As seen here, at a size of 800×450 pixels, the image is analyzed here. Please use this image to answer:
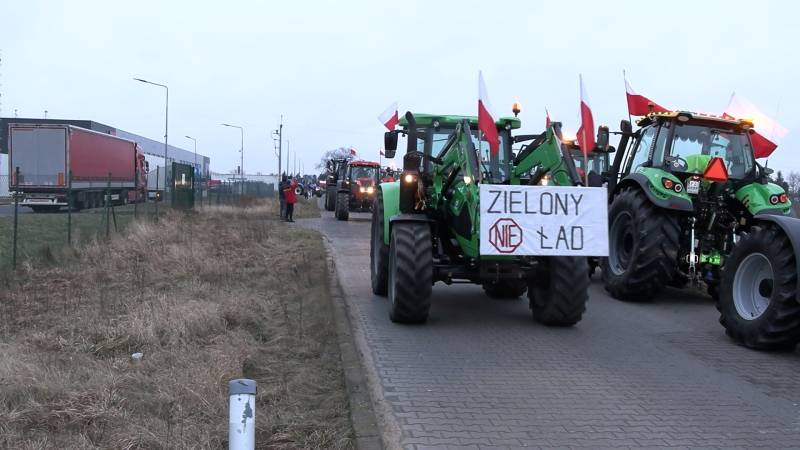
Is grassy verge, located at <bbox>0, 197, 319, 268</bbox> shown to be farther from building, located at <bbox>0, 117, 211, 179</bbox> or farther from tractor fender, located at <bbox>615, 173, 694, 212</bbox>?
building, located at <bbox>0, 117, 211, 179</bbox>

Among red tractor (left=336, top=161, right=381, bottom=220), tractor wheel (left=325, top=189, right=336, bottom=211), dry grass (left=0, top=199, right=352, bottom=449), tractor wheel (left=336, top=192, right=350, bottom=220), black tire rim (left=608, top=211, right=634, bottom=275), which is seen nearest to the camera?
dry grass (left=0, top=199, right=352, bottom=449)

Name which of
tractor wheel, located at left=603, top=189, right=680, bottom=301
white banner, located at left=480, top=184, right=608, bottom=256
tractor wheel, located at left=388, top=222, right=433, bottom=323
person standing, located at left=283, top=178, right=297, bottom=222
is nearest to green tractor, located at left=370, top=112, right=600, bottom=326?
tractor wheel, located at left=388, top=222, right=433, bottom=323

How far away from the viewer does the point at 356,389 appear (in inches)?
215

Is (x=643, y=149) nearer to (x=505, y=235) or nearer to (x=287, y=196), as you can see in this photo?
(x=505, y=235)

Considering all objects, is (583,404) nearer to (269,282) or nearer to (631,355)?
(631,355)

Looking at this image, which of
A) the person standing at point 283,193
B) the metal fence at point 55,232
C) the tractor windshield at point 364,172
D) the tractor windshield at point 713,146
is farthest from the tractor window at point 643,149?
the tractor windshield at point 364,172

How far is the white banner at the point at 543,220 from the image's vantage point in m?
7.17

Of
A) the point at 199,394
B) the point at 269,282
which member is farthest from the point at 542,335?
the point at 269,282

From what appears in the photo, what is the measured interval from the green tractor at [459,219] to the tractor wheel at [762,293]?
158 centimetres

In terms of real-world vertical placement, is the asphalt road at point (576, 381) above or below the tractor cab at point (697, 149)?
below

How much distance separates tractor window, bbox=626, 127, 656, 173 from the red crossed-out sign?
4082 mm

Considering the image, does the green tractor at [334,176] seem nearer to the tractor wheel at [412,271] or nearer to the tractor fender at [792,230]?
the tractor wheel at [412,271]

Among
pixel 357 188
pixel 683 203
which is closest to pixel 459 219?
pixel 683 203

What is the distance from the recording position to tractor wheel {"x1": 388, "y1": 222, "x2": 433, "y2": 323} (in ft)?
25.0
